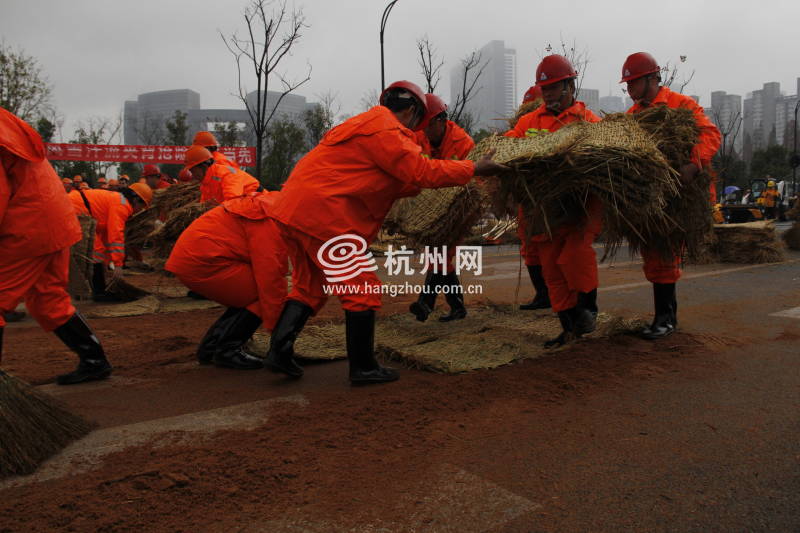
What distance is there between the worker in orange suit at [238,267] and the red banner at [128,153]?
19867 millimetres

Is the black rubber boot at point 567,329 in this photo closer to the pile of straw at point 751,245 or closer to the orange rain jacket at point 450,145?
the orange rain jacket at point 450,145

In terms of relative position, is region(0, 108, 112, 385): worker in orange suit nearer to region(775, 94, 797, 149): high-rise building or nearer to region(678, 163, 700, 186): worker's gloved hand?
region(678, 163, 700, 186): worker's gloved hand

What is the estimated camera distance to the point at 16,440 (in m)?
2.38

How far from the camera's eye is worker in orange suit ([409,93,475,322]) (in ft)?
16.7

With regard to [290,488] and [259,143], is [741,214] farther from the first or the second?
[290,488]

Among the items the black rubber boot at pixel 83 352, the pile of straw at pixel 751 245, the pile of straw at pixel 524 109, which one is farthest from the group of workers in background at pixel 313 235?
the pile of straw at pixel 751 245

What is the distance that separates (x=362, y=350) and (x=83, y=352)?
1685 millimetres

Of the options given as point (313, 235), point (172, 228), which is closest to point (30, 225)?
point (313, 235)

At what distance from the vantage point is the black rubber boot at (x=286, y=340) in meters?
3.53

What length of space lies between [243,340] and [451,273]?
6.68 ft

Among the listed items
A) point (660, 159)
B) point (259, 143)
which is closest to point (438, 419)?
point (660, 159)

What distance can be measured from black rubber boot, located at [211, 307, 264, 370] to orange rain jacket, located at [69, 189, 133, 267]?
3.46m

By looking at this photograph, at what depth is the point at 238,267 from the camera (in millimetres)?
3971

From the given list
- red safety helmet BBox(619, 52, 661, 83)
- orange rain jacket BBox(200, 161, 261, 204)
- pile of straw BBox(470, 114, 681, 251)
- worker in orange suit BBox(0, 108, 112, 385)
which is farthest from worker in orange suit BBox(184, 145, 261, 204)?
red safety helmet BBox(619, 52, 661, 83)
